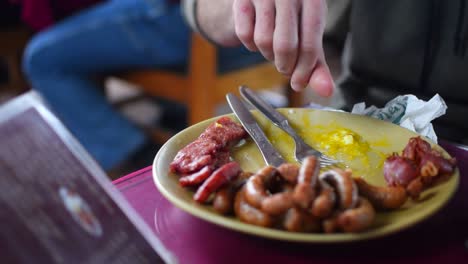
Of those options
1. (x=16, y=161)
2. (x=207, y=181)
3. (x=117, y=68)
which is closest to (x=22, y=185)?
(x=16, y=161)

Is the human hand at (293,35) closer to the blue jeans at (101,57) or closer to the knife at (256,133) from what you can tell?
the knife at (256,133)

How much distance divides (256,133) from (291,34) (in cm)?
14

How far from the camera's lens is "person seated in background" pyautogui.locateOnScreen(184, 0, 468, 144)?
687mm

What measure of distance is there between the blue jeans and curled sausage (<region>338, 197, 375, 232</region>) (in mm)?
1099

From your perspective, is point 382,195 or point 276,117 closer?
point 382,195

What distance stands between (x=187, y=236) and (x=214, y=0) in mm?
612

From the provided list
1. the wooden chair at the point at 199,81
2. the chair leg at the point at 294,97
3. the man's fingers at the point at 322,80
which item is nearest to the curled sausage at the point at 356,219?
the man's fingers at the point at 322,80

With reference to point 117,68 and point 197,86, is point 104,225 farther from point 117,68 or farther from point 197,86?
point 117,68

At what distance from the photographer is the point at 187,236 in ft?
1.90

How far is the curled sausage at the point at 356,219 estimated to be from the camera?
481 mm

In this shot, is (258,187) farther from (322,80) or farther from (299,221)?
(322,80)

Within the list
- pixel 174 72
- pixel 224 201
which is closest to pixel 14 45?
pixel 174 72

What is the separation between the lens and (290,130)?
73cm

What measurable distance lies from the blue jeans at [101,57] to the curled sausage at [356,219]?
110cm
